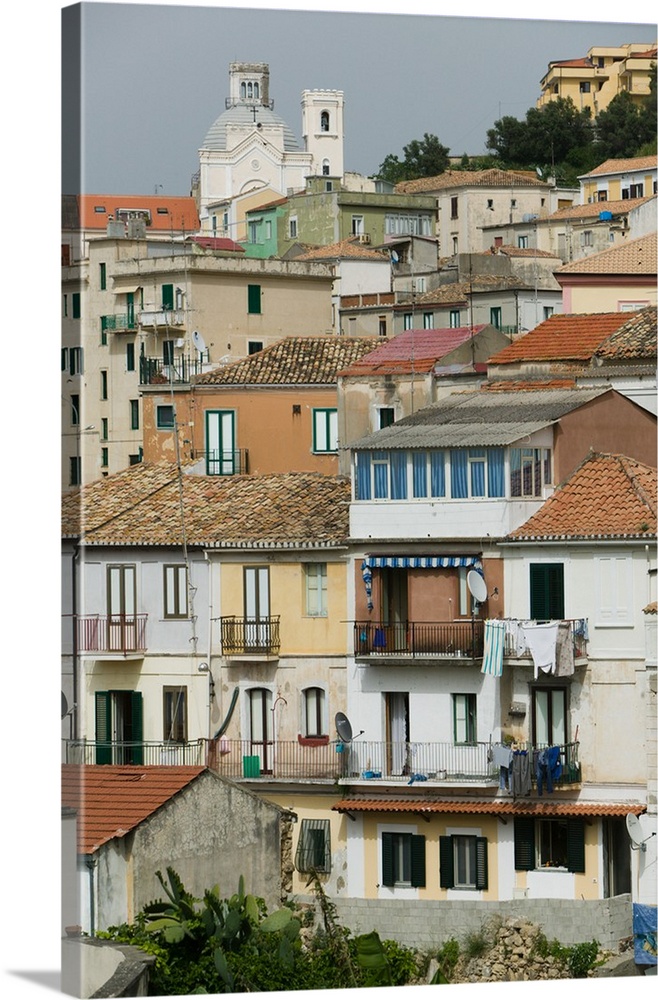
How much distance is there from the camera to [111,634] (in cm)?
2195

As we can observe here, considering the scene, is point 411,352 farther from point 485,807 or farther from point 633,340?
point 485,807

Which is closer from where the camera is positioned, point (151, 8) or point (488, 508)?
point (151, 8)

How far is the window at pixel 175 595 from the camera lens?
73.6ft

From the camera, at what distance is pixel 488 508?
22.6 m

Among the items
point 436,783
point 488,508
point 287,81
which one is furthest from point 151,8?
point 436,783

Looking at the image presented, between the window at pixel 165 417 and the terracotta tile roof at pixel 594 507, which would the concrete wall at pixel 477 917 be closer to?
the terracotta tile roof at pixel 594 507

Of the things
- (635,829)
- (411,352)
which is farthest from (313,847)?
(411,352)

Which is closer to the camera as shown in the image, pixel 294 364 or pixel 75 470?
pixel 75 470

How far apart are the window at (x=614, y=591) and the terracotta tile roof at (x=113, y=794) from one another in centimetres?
305

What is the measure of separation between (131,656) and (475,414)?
10.1 ft

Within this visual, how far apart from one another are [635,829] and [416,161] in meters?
5.02

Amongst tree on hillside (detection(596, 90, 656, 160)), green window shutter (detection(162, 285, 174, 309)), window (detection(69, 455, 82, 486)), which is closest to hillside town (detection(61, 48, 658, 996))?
green window shutter (detection(162, 285, 174, 309))

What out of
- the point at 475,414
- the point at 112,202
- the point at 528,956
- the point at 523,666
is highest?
the point at 112,202

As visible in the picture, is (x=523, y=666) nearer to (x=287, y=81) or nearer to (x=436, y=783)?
(x=436, y=783)
